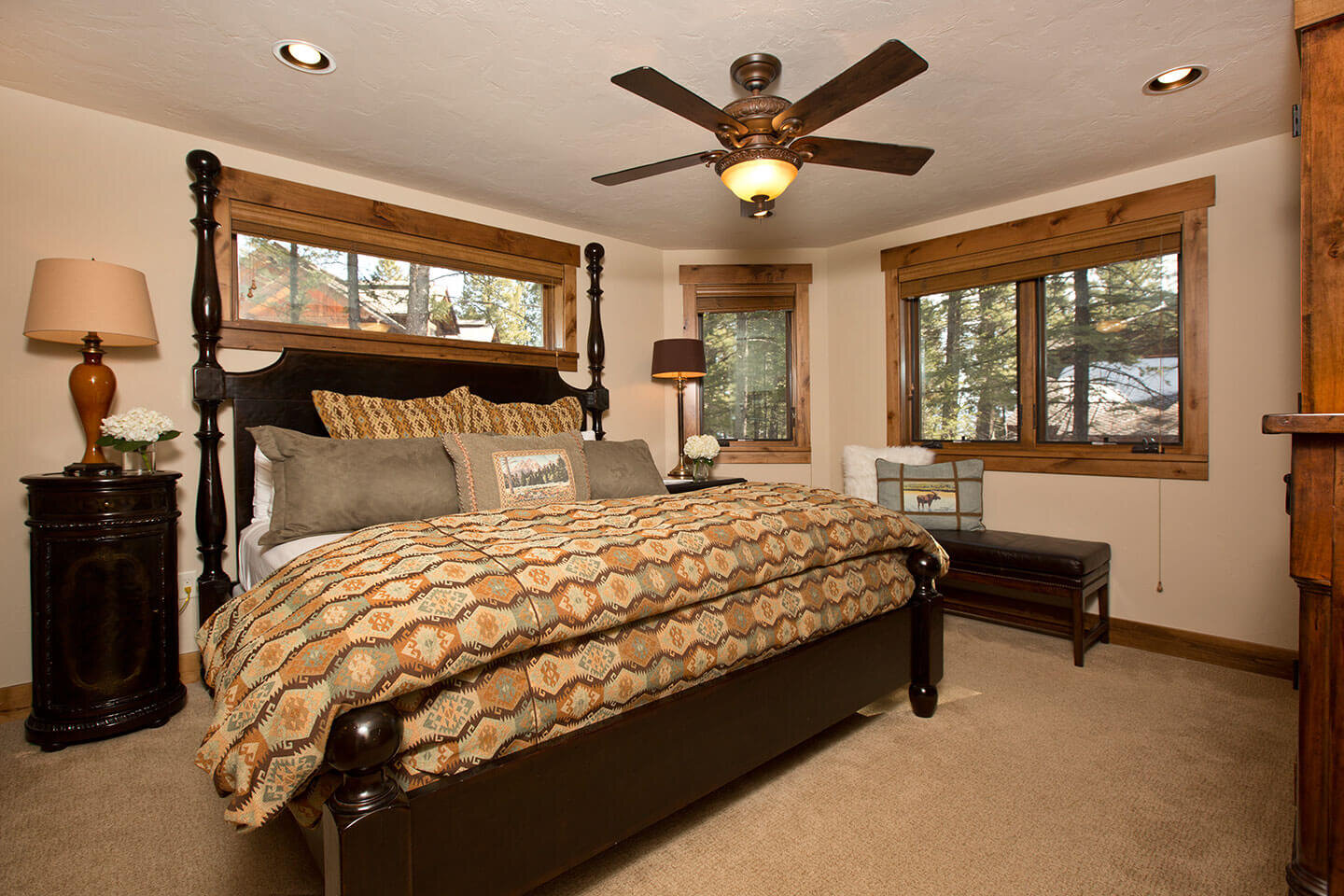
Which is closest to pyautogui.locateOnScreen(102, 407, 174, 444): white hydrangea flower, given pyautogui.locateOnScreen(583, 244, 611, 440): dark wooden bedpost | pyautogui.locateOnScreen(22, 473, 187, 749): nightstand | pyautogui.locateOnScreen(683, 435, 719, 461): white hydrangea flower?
pyautogui.locateOnScreen(22, 473, 187, 749): nightstand

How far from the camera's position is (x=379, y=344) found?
3.31 metres

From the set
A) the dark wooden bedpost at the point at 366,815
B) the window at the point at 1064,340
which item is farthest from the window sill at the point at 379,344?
the dark wooden bedpost at the point at 366,815

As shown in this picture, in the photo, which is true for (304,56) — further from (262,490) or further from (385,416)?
(262,490)

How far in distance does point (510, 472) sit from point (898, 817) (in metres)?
1.69

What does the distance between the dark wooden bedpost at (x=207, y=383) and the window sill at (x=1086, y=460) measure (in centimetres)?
394

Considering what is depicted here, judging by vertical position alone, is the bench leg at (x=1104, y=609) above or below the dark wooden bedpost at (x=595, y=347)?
below

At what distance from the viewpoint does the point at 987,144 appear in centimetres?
301

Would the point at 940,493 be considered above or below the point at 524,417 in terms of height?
below

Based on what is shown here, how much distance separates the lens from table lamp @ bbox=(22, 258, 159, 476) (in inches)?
89.5

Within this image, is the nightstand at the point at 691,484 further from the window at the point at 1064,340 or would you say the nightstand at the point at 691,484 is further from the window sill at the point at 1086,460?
the window sill at the point at 1086,460

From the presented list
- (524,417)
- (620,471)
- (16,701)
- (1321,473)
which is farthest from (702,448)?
(16,701)

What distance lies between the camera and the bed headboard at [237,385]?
271cm

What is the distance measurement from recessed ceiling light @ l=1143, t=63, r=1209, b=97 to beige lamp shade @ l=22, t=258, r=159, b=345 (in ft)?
13.2

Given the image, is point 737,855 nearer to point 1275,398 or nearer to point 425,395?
point 425,395
